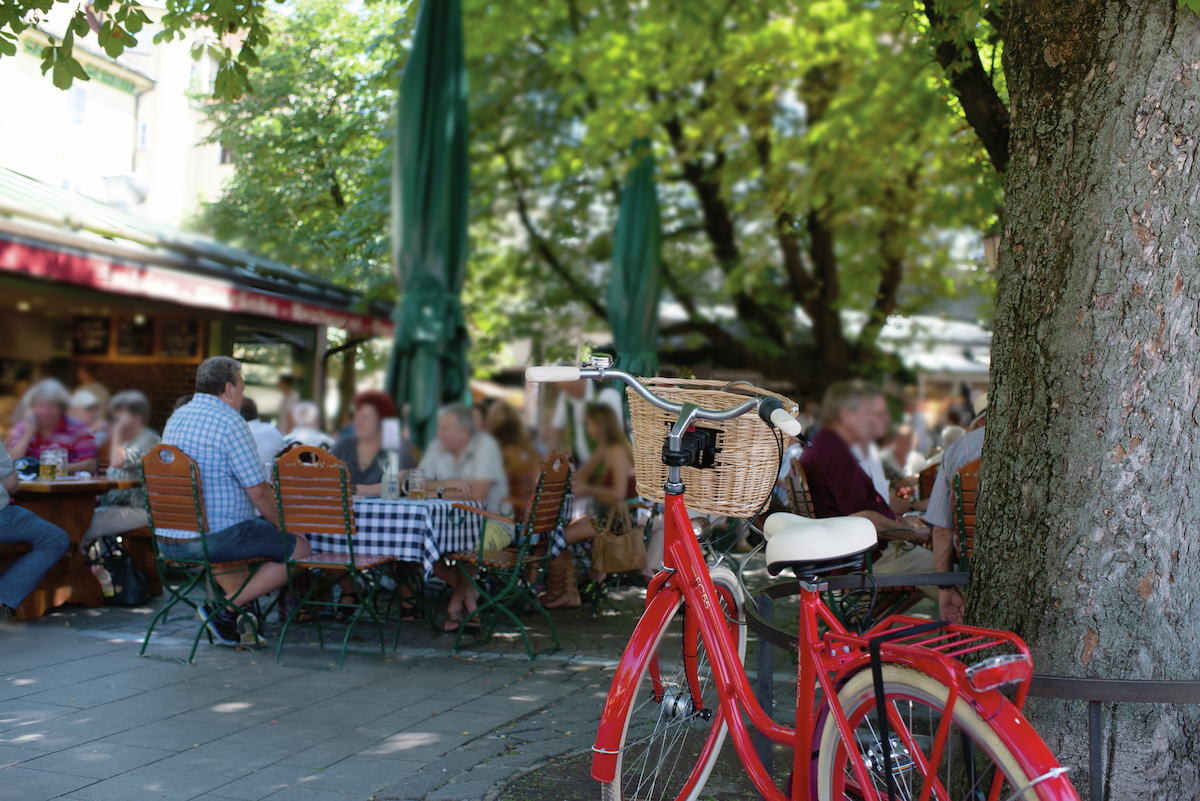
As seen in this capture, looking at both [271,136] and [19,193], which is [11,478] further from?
[271,136]

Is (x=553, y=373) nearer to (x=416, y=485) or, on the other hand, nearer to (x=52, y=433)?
(x=416, y=485)

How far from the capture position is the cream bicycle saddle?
2.57 meters

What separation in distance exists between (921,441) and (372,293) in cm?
846

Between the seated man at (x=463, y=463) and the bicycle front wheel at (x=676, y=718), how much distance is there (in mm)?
3401

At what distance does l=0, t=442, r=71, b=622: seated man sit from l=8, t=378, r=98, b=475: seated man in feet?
5.13

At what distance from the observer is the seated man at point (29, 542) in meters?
6.16

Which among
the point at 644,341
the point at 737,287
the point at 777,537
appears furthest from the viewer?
the point at 737,287

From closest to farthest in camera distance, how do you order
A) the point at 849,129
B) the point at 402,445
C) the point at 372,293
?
the point at 402,445
the point at 372,293
the point at 849,129

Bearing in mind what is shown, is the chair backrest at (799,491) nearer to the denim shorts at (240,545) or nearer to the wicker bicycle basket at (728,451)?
the wicker bicycle basket at (728,451)

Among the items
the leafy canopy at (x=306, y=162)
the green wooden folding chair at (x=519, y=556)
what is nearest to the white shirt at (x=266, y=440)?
the green wooden folding chair at (x=519, y=556)

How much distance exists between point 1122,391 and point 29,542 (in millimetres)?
6034

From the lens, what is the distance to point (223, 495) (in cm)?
598

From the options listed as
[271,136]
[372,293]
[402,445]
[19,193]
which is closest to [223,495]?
[402,445]

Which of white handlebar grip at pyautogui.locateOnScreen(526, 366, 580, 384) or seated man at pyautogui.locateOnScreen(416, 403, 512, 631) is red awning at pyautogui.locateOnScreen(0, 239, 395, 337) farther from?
white handlebar grip at pyautogui.locateOnScreen(526, 366, 580, 384)
